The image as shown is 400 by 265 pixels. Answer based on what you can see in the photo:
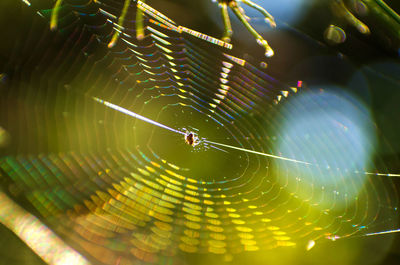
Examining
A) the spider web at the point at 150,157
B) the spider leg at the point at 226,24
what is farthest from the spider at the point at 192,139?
the spider leg at the point at 226,24

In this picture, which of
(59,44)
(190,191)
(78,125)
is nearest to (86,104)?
(78,125)

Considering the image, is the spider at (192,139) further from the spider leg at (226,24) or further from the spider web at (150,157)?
the spider leg at (226,24)

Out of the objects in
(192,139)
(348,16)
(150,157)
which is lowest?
(150,157)

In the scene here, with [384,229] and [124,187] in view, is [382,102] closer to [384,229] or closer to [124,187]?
[384,229]

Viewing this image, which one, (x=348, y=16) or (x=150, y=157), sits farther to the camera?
(x=150, y=157)

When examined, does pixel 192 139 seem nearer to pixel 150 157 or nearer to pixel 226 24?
pixel 150 157

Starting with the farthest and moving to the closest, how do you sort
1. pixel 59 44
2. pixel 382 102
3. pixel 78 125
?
1. pixel 78 125
2. pixel 59 44
3. pixel 382 102

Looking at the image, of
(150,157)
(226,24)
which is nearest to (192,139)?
(150,157)
